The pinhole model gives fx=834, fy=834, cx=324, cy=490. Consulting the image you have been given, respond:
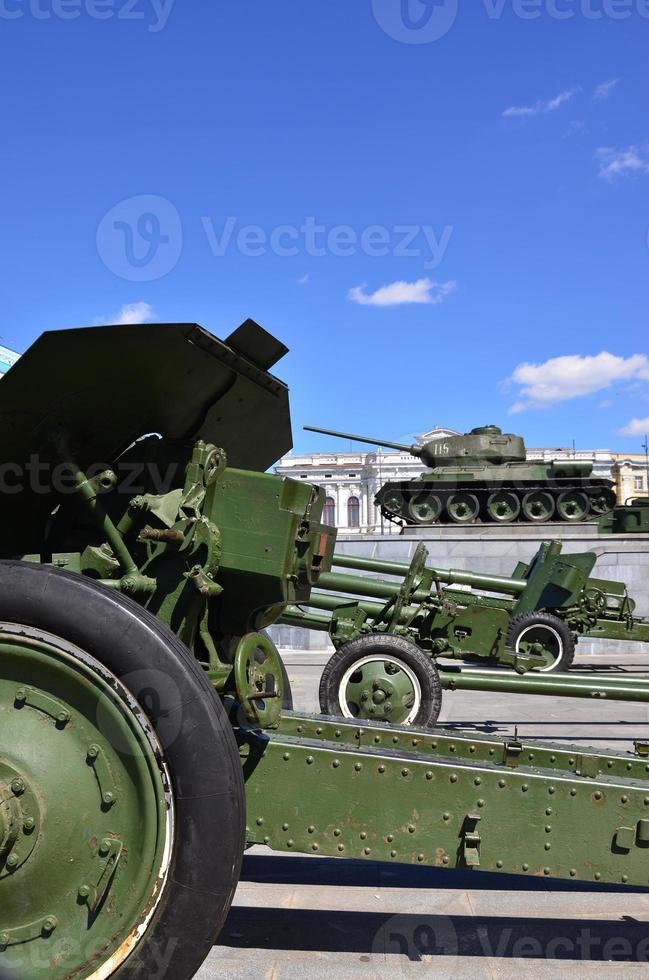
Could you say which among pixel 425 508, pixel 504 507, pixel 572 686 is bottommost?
pixel 572 686

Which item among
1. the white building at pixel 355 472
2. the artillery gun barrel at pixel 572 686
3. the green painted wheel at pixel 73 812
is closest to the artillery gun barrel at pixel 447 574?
the artillery gun barrel at pixel 572 686

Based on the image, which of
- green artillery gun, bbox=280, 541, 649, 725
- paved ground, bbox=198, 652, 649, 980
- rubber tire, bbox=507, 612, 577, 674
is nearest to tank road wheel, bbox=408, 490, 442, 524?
green artillery gun, bbox=280, 541, 649, 725

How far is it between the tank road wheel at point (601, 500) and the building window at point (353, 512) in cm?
4316

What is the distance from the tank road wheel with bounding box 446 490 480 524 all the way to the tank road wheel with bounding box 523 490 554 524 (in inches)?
58.0

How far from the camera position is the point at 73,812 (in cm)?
212

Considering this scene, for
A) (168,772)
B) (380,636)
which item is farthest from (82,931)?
(380,636)

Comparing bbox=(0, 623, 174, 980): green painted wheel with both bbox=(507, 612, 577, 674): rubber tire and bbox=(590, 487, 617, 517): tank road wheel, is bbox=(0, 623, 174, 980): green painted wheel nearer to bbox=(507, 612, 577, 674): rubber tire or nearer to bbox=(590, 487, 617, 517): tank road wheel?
bbox=(507, 612, 577, 674): rubber tire

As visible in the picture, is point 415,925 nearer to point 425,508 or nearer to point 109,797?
point 109,797

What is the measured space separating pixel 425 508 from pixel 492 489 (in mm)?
1942

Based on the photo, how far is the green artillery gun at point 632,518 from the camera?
19766 mm

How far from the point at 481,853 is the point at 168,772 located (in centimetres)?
101

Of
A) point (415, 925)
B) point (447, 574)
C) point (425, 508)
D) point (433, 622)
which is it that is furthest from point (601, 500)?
point (415, 925)

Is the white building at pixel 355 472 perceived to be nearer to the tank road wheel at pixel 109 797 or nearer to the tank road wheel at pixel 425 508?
the tank road wheel at pixel 425 508

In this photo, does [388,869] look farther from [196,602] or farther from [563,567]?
[563,567]
